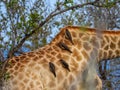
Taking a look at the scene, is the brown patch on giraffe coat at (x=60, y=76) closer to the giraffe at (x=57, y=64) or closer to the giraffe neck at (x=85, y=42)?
the giraffe at (x=57, y=64)

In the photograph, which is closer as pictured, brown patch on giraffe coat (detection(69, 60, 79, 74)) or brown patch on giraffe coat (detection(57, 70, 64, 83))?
brown patch on giraffe coat (detection(57, 70, 64, 83))

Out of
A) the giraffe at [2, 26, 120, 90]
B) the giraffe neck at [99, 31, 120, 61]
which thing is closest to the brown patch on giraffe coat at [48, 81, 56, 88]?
the giraffe at [2, 26, 120, 90]

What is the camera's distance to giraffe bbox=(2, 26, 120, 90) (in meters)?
6.27

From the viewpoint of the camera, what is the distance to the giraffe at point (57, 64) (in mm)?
6266

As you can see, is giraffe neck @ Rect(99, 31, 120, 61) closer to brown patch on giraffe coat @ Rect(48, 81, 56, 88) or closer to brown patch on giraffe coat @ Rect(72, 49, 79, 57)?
brown patch on giraffe coat @ Rect(72, 49, 79, 57)

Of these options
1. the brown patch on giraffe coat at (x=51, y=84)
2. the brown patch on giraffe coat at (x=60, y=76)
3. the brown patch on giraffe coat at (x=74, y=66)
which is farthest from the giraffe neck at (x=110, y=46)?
the brown patch on giraffe coat at (x=51, y=84)

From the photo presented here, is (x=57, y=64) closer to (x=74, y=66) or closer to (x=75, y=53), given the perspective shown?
(x=74, y=66)

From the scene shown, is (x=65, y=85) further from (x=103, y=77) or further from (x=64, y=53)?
(x=103, y=77)

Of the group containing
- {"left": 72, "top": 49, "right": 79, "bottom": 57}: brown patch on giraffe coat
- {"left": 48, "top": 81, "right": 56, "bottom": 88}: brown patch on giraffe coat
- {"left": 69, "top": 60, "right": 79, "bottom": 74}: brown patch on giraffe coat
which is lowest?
{"left": 48, "top": 81, "right": 56, "bottom": 88}: brown patch on giraffe coat

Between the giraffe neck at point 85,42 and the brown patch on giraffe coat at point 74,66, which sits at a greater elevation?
the giraffe neck at point 85,42

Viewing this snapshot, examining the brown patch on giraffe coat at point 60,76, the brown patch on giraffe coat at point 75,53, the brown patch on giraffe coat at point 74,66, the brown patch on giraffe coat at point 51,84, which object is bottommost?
the brown patch on giraffe coat at point 51,84

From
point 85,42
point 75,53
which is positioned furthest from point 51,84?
point 85,42

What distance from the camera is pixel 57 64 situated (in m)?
6.60

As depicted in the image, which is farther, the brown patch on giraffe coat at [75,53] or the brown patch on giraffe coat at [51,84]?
the brown patch on giraffe coat at [75,53]
